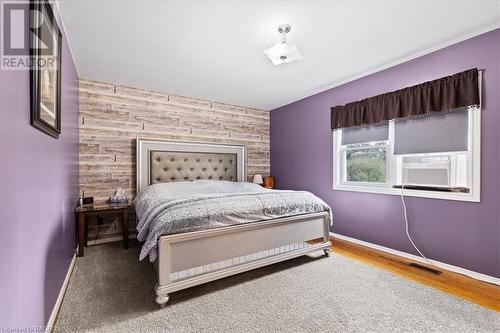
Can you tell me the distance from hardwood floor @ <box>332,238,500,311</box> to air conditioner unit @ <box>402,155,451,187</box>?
2.97 ft

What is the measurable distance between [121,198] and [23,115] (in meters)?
2.38

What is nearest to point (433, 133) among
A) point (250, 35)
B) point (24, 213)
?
point (250, 35)

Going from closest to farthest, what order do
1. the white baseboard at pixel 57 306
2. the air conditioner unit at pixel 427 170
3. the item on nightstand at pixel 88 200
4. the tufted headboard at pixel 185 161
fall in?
the white baseboard at pixel 57 306 → the air conditioner unit at pixel 427 170 → the item on nightstand at pixel 88 200 → the tufted headboard at pixel 185 161

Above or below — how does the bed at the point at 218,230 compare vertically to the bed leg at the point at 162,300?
above

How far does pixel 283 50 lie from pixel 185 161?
2.40m

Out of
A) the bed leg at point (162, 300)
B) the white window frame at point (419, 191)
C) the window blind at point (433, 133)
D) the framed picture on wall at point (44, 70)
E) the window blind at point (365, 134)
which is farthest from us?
the window blind at point (365, 134)

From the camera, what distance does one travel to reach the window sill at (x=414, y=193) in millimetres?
2285

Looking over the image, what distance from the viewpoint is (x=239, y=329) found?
1.55m

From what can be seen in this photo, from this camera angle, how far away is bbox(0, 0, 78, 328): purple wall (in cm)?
93

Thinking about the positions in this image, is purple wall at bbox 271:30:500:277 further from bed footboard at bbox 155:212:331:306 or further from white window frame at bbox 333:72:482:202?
bed footboard at bbox 155:212:331:306

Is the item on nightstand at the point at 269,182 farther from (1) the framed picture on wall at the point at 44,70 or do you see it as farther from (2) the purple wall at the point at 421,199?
(1) the framed picture on wall at the point at 44,70

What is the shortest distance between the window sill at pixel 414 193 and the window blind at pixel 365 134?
65cm

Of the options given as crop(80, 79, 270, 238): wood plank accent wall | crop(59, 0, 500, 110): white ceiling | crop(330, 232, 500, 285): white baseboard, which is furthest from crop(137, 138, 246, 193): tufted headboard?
crop(330, 232, 500, 285): white baseboard

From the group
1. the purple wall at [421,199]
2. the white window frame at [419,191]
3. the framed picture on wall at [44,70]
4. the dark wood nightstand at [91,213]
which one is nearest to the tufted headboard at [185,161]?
the dark wood nightstand at [91,213]
